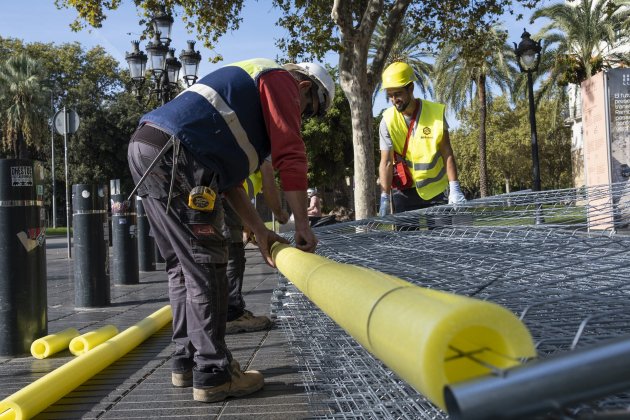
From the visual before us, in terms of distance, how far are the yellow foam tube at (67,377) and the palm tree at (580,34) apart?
27087 mm

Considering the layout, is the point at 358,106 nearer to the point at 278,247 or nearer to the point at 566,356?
the point at 278,247

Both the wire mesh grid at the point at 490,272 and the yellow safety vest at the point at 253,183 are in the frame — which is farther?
the yellow safety vest at the point at 253,183

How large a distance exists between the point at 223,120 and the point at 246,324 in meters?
2.48

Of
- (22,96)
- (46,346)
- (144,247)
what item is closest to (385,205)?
(46,346)

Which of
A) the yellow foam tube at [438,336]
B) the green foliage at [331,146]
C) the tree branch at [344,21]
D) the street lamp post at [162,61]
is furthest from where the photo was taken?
the green foliage at [331,146]

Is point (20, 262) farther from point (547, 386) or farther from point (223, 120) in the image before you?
point (547, 386)

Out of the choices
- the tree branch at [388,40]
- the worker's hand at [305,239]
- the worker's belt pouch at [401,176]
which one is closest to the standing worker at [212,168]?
the worker's hand at [305,239]

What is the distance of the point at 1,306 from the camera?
5.09 meters

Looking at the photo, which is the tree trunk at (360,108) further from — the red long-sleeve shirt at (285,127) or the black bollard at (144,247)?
the red long-sleeve shirt at (285,127)

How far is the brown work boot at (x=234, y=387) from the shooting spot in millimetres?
3475

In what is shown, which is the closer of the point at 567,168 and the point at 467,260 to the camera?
the point at 467,260

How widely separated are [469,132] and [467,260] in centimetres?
5539

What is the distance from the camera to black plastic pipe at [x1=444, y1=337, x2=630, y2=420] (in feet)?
2.28

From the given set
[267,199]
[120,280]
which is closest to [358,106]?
[120,280]
